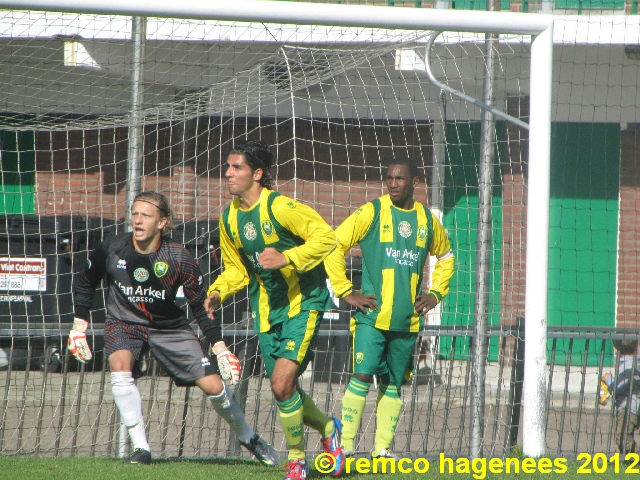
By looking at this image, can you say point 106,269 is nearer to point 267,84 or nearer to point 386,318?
point 386,318

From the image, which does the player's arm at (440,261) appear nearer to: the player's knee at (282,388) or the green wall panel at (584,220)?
the player's knee at (282,388)

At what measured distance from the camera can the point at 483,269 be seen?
5957 millimetres

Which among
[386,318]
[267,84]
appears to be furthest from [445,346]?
[267,84]

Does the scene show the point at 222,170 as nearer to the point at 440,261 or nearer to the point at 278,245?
the point at 440,261

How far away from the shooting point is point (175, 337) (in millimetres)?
5289

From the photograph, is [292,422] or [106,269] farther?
[106,269]

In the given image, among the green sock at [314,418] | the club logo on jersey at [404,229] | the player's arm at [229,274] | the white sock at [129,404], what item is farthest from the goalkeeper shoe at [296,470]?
the club logo on jersey at [404,229]

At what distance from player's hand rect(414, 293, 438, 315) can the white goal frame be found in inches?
28.3

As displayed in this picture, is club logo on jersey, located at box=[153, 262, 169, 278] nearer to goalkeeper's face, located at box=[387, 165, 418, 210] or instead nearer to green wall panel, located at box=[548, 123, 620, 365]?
goalkeeper's face, located at box=[387, 165, 418, 210]

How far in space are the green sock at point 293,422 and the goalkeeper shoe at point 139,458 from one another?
109cm

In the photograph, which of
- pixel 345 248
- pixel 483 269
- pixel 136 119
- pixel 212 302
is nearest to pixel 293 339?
pixel 212 302

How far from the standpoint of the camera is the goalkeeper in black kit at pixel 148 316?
520 cm

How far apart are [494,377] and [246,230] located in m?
2.98

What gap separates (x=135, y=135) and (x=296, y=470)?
9.01 feet
